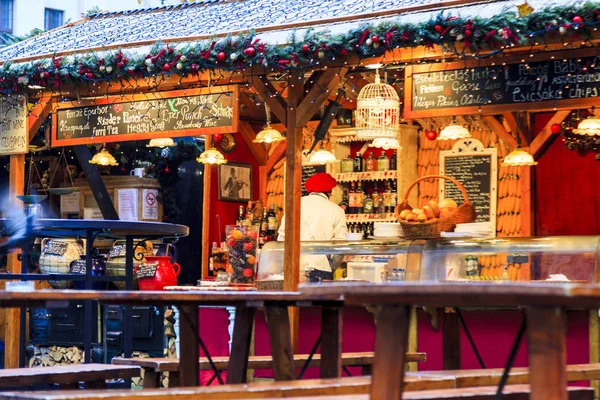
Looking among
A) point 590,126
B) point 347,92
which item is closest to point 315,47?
point 347,92

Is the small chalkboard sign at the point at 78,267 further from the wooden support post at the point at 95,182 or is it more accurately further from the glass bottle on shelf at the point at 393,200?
the wooden support post at the point at 95,182

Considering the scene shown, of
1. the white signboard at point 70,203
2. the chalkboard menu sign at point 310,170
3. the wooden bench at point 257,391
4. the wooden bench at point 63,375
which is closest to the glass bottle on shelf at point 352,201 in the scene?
the chalkboard menu sign at point 310,170

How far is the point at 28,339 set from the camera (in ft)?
37.1

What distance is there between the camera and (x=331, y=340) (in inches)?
206

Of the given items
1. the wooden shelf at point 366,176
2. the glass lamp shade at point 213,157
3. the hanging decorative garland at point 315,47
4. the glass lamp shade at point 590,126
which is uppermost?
the hanging decorative garland at point 315,47

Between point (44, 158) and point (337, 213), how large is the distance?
22.8 feet

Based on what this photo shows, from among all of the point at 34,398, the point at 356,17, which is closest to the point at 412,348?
the point at 356,17

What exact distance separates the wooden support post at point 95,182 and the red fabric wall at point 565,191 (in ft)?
19.6

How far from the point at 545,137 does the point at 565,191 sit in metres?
0.70

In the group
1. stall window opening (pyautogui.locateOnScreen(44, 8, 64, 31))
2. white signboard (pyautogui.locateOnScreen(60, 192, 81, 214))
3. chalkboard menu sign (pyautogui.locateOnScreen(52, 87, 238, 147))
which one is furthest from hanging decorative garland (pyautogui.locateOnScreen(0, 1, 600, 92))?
stall window opening (pyautogui.locateOnScreen(44, 8, 64, 31))

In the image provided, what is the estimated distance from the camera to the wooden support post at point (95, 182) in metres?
14.4

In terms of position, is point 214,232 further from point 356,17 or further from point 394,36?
point 394,36

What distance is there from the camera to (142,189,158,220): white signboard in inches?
595

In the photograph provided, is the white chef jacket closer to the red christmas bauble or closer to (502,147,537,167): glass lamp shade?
(502,147,537,167): glass lamp shade
